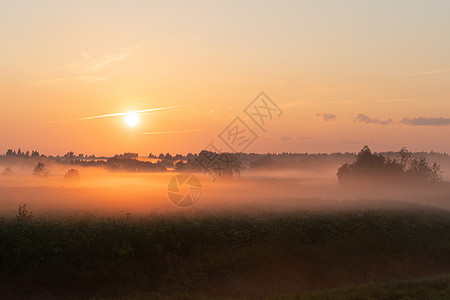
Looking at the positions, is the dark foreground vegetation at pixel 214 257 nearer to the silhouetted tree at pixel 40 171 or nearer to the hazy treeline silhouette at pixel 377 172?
the hazy treeline silhouette at pixel 377 172

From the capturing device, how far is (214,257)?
2497 cm

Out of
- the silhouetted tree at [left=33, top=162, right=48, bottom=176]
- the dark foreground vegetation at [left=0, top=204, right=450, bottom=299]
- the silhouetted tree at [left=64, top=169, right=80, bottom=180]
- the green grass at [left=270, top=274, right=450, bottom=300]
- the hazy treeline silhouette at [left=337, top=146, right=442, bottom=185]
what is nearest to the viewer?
the green grass at [left=270, top=274, right=450, bottom=300]

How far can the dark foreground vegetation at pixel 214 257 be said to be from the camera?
813 inches

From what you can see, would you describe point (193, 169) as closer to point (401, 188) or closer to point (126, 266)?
point (401, 188)

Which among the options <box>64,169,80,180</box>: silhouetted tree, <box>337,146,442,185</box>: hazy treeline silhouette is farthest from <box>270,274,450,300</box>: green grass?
<box>64,169,80,180</box>: silhouetted tree

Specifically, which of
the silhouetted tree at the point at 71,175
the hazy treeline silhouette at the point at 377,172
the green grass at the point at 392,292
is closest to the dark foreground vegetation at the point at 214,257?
the green grass at the point at 392,292

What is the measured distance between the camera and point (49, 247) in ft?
72.9

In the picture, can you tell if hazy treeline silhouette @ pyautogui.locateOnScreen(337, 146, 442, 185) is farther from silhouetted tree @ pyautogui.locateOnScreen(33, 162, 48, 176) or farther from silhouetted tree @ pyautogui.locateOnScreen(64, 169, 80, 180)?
silhouetted tree @ pyautogui.locateOnScreen(33, 162, 48, 176)

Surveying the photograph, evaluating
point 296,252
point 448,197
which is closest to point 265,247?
point 296,252

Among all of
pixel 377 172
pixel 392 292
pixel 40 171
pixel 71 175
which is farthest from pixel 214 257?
pixel 40 171

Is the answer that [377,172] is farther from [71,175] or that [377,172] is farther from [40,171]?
[40,171]

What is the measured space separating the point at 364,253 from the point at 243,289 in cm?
1203

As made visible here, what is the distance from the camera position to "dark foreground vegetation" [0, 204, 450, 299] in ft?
67.8

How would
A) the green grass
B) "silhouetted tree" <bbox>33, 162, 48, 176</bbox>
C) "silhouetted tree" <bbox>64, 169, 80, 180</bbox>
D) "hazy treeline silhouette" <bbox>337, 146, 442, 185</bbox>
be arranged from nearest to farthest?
1. the green grass
2. "hazy treeline silhouette" <bbox>337, 146, 442, 185</bbox>
3. "silhouetted tree" <bbox>64, 169, 80, 180</bbox>
4. "silhouetted tree" <bbox>33, 162, 48, 176</bbox>
